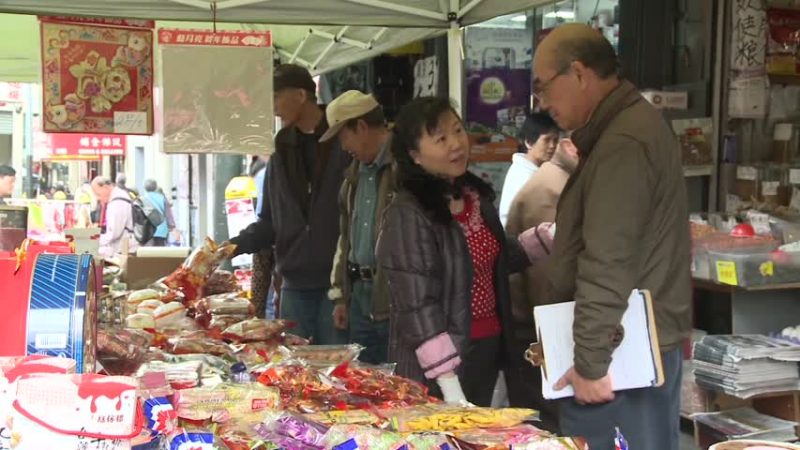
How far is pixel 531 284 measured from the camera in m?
3.16

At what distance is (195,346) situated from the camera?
266cm

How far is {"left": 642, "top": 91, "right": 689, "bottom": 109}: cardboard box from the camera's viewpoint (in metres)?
4.99

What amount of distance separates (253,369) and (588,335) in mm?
856

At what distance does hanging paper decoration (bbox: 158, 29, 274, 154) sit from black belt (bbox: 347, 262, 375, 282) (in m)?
0.60

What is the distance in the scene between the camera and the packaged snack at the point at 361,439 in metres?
1.59

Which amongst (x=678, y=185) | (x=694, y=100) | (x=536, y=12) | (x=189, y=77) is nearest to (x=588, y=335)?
(x=678, y=185)

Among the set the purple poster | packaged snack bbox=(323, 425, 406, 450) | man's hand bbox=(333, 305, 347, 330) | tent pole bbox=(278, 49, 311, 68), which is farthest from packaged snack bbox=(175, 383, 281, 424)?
tent pole bbox=(278, 49, 311, 68)

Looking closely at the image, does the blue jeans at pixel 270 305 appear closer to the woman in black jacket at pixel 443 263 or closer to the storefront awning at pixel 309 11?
the storefront awning at pixel 309 11

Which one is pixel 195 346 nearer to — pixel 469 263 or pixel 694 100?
pixel 469 263

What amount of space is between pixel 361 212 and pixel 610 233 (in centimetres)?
161

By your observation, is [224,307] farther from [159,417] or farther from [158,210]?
[158,210]

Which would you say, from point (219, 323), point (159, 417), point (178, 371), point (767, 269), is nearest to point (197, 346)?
point (178, 371)

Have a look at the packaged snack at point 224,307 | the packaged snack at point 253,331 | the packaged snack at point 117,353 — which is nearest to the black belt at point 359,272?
the packaged snack at point 224,307

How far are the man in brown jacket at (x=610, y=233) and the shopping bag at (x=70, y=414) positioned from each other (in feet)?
4.43
